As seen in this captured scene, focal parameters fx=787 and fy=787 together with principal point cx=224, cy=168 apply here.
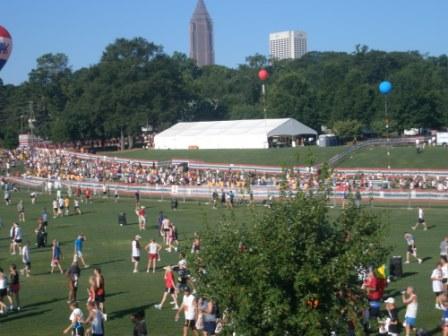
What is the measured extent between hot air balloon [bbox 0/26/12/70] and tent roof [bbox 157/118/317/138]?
28.4 metres

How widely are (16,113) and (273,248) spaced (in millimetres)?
115105

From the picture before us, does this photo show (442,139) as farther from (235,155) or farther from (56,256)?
(56,256)

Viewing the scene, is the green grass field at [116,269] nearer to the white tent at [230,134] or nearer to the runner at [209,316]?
the runner at [209,316]

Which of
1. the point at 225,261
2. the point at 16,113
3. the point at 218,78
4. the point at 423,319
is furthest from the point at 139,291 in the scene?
the point at 218,78

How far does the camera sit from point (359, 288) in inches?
448

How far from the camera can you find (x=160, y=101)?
99188 millimetres

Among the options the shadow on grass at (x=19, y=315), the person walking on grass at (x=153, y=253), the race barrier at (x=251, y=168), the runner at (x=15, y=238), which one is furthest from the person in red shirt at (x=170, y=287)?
the race barrier at (x=251, y=168)

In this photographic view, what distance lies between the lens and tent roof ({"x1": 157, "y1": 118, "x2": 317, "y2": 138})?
3211 inches

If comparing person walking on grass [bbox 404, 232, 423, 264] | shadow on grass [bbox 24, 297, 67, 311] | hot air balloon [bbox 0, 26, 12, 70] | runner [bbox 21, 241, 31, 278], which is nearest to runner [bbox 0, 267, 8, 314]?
shadow on grass [bbox 24, 297, 67, 311]

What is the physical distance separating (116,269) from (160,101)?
73.7 meters

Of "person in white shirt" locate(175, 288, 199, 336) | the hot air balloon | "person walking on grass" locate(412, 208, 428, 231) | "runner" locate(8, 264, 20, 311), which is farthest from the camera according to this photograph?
the hot air balloon

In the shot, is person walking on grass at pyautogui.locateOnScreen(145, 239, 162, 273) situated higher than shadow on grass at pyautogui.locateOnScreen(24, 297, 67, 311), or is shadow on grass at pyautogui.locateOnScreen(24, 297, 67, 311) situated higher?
person walking on grass at pyautogui.locateOnScreen(145, 239, 162, 273)

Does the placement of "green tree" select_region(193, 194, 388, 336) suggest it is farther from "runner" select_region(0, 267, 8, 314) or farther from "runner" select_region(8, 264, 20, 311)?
"runner" select_region(8, 264, 20, 311)

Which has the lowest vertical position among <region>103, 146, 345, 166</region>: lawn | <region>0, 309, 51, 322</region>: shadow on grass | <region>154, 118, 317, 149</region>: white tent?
<region>0, 309, 51, 322</region>: shadow on grass
